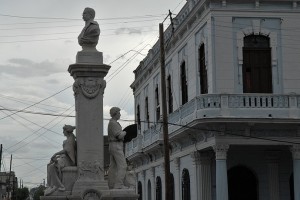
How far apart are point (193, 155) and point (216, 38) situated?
17.8 ft

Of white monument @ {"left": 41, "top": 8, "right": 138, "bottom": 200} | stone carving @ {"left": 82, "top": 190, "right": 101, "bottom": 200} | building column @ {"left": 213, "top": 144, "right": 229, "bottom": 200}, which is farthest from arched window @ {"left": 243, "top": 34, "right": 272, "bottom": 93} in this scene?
stone carving @ {"left": 82, "top": 190, "right": 101, "bottom": 200}

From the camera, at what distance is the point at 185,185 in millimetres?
31828

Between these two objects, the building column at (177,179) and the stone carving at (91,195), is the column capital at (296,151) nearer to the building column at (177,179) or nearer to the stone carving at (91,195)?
the building column at (177,179)

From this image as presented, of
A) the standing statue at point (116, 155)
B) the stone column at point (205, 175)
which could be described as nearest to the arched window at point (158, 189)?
the stone column at point (205, 175)

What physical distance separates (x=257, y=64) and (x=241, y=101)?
244 cm

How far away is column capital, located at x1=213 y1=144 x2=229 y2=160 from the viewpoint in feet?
86.4

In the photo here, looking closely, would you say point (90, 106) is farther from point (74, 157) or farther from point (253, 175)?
point (253, 175)

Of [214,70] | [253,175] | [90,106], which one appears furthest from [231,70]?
[90,106]

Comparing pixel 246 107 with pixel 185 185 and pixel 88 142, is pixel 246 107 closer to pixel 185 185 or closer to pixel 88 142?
pixel 185 185

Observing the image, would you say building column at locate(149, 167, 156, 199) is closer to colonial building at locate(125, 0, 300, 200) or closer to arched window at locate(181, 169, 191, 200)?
arched window at locate(181, 169, 191, 200)

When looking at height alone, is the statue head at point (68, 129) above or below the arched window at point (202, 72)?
below

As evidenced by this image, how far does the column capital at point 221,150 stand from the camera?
26344 millimetres

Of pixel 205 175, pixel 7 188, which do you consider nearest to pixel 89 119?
Answer: pixel 205 175

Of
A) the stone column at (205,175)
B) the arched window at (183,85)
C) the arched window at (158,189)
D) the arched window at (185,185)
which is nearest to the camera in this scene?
the stone column at (205,175)
